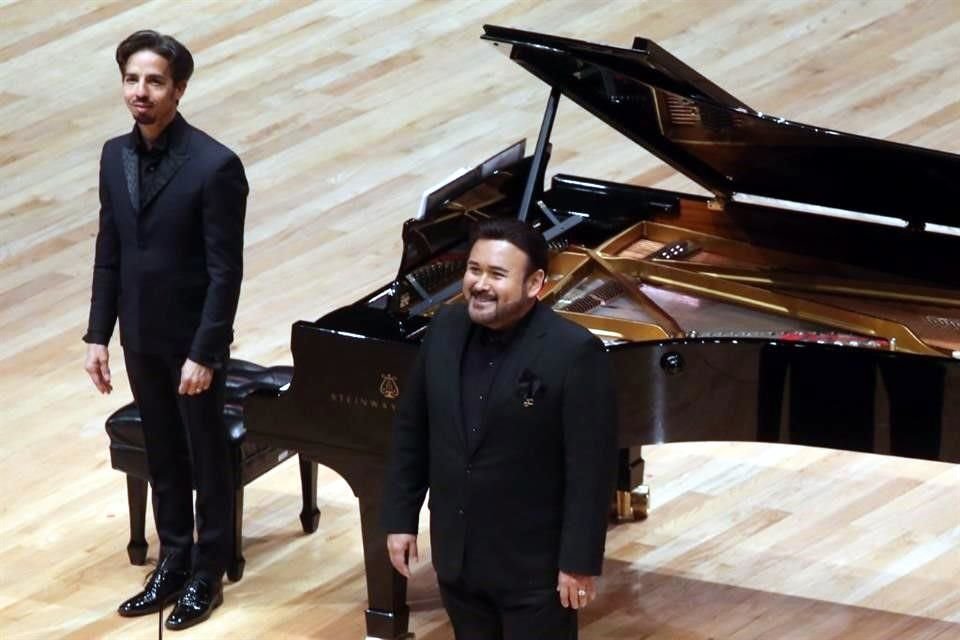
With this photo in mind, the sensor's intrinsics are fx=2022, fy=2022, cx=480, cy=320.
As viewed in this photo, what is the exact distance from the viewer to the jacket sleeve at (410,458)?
12.2ft

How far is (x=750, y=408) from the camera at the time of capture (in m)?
4.34

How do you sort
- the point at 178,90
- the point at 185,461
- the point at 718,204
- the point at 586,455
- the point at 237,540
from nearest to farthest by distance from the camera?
the point at 586,455, the point at 178,90, the point at 185,461, the point at 237,540, the point at 718,204

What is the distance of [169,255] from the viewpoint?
179 inches

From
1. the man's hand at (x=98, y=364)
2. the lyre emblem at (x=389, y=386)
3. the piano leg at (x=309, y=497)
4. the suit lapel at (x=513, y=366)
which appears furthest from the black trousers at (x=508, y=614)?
the piano leg at (x=309, y=497)

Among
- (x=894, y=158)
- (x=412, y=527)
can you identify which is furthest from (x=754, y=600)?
(x=412, y=527)

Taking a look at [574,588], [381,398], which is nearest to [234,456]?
[381,398]

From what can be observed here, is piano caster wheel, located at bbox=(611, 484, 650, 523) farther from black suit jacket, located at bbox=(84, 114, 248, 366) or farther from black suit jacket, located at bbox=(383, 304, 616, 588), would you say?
black suit jacket, located at bbox=(383, 304, 616, 588)

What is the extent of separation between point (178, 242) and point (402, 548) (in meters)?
1.11

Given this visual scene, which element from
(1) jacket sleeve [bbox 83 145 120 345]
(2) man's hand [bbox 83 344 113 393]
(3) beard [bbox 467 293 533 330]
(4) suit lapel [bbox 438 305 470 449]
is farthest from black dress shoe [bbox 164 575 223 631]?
(3) beard [bbox 467 293 533 330]

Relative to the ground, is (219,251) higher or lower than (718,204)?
higher

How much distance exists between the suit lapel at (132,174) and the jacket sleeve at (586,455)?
1373mm

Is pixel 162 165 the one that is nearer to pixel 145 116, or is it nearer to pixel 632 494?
pixel 145 116

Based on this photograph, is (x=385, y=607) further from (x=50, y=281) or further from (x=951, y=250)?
(x=50, y=281)

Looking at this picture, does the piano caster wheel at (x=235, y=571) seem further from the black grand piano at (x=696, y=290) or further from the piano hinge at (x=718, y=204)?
the piano hinge at (x=718, y=204)
